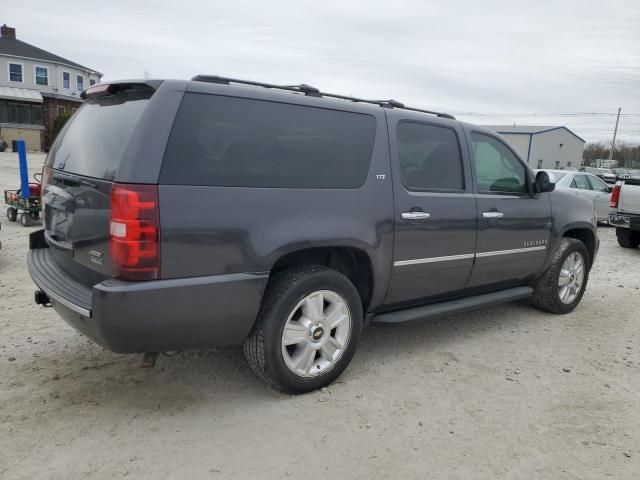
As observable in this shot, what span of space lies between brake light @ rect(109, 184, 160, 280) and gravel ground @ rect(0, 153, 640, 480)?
0.96m

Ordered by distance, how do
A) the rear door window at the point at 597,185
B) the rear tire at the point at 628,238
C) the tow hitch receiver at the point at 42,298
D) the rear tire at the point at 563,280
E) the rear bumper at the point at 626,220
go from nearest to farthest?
the tow hitch receiver at the point at 42,298 → the rear tire at the point at 563,280 → the rear bumper at the point at 626,220 → the rear tire at the point at 628,238 → the rear door window at the point at 597,185

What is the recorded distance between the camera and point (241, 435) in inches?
116

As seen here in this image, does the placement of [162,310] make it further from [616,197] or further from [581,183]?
[581,183]

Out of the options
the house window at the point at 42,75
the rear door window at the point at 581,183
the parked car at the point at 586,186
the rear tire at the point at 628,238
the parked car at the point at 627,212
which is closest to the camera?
the parked car at the point at 627,212

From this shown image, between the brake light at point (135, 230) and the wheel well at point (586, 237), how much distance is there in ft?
15.0

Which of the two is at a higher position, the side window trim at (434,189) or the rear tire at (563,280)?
the side window trim at (434,189)

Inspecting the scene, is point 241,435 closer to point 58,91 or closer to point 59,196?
point 59,196

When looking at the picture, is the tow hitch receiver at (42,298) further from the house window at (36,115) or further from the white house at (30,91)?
the house window at (36,115)

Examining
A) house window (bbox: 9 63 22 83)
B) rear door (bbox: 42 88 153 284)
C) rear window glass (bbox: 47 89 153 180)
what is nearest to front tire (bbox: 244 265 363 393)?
rear door (bbox: 42 88 153 284)

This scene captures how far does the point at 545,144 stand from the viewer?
53781 mm

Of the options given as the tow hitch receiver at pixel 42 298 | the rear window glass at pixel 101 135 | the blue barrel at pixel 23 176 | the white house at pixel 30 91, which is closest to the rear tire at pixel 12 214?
the blue barrel at pixel 23 176

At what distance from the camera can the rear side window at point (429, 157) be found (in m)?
3.88

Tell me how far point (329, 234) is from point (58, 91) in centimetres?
4811

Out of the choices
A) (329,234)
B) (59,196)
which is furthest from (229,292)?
(59,196)
